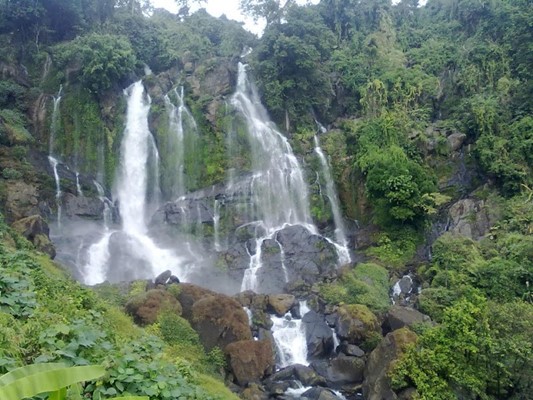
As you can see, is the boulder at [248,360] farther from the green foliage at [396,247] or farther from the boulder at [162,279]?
the green foliage at [396,247]

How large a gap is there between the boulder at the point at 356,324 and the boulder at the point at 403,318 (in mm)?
505

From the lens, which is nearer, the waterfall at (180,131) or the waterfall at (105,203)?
the waterfall at (105,203)

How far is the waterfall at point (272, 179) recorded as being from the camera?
2180 centimetres

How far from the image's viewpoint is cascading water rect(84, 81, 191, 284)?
59.6 ft

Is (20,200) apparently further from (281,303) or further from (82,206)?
(281,303)

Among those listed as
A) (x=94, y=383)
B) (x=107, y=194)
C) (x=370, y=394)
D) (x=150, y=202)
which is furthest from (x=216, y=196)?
(x=94, y=383)

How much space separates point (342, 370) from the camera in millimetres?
11781

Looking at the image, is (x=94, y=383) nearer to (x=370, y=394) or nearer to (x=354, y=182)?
(x=370, y=394)

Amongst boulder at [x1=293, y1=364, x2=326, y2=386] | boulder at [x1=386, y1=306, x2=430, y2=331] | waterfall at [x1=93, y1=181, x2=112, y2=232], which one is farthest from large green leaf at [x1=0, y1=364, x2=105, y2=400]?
waterfall at [x1=93, y1=181, x2=112, y2=232]

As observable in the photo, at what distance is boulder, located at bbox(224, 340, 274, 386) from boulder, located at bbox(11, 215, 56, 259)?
7921 mm

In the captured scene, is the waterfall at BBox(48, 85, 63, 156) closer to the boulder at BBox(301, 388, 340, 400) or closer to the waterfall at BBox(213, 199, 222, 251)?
the waterfall at BBox(213, 199, 222, 251)

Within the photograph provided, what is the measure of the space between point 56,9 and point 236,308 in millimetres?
22054

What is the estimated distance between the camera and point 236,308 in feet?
41.2

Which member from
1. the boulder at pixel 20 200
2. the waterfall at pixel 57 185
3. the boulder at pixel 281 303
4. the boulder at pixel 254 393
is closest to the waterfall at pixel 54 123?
the waterfall at pixel 57 185
